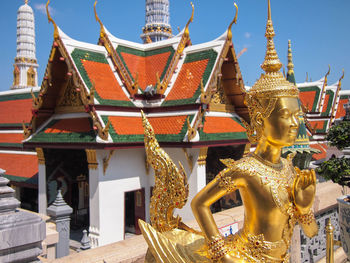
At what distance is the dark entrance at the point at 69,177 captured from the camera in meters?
10.6

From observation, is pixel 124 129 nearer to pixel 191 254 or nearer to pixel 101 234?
pixel 101 234

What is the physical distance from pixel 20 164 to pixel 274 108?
1242 cm

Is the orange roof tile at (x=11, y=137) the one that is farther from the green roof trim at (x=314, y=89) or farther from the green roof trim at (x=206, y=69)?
the green roof trim at (x=314, y=89)

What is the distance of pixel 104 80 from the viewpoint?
9.90 meters

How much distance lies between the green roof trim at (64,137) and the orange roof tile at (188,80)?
8.73 feet

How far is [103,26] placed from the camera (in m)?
10.8

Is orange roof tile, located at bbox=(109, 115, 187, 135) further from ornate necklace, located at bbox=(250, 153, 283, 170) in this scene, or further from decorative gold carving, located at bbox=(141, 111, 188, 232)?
ornate necklace, located at bbox=(250, 153, 283, 170)

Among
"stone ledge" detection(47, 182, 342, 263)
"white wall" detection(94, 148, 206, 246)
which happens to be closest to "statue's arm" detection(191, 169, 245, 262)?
"stone ledge" detection(47, 182, 342, 263)

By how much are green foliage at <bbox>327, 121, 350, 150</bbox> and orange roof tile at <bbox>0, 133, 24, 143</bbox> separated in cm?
1313

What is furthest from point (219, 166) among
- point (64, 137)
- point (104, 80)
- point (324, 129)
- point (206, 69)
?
point (324, 129)

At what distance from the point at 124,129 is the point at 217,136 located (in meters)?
2.59

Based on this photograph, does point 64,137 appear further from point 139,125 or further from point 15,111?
point 15,111

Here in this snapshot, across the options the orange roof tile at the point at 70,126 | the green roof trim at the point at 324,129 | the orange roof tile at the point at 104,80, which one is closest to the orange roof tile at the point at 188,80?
the orange roof tile at the point at 104,80

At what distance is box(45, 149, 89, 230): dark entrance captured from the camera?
34.7ft
